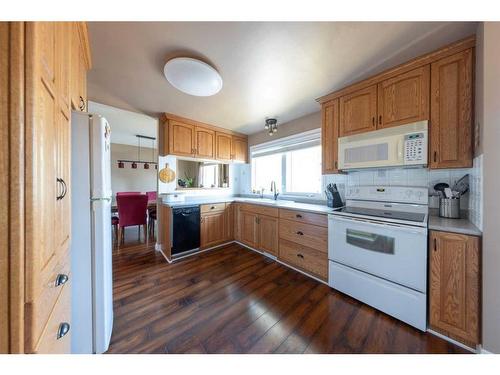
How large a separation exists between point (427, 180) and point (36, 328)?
2.69 metres

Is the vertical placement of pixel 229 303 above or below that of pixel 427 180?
below

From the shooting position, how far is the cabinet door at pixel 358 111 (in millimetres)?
1876

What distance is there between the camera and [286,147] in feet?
10.7

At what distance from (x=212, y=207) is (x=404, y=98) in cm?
275

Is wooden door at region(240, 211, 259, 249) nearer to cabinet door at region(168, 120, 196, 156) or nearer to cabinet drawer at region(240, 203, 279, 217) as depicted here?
cabinet drawer at region(240, 203, 279, 217)

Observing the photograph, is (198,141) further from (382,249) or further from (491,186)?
(491,186)

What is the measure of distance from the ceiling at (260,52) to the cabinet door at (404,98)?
0.16 metres

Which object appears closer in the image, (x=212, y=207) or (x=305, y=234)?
(x=305, y=234)

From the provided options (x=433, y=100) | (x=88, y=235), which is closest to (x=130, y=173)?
(x=88, y=235)

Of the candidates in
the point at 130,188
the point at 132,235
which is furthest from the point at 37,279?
the point at 130,188

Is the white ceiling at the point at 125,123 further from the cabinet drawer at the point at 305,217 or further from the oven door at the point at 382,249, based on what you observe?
the oven door at the point at 382,249

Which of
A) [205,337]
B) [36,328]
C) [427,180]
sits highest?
[427,180]

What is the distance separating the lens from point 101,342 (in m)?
1.18
